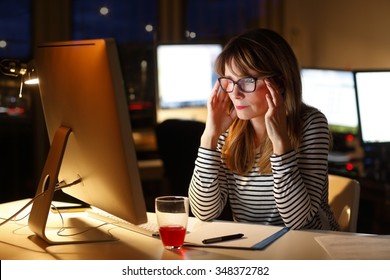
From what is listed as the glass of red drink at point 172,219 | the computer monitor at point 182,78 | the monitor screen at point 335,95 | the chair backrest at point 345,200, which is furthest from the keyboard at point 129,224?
the computer monitor at point 182,78

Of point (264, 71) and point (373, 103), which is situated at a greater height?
point (264, 71)

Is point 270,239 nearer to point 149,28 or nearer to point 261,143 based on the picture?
point 261,143

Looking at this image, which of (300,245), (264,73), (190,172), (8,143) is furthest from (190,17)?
(300,245)

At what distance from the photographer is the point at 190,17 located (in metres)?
5.49

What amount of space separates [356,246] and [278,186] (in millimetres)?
329

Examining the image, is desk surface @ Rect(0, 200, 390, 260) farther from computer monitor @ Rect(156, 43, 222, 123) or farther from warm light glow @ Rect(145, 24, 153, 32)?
warm light glow @ Rect(145, 24, 153, 32)

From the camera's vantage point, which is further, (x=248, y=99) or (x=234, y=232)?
(x=248, y=99)

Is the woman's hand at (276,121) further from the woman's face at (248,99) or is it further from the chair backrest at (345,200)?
the chair backrest at (345,200)

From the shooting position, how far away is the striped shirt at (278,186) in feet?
6.16

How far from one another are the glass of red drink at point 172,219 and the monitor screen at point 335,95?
7.24 ft

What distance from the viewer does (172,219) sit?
1.60m

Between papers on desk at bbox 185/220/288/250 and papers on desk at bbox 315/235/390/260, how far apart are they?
126mm

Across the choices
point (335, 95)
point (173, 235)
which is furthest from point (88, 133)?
point (335, 95)

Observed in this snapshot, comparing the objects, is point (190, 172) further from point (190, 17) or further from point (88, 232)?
point (190, 17)
